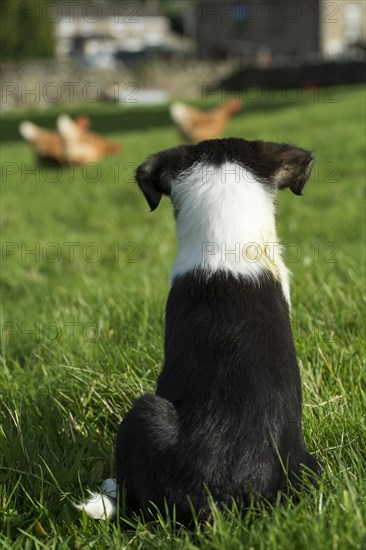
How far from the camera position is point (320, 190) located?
962 centimetres

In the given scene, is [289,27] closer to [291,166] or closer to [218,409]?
[291,166]

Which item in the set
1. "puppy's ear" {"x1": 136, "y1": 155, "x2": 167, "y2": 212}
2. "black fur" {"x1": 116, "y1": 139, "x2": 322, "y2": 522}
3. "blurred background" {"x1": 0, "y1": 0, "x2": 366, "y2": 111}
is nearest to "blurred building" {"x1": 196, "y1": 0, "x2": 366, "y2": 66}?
"blurred background" {"x1": 0, "y1": 0, "x2": 366, "y2": 111}

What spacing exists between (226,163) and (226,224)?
0.88ft

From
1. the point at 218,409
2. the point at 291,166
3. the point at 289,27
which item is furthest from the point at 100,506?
the point at 289,27

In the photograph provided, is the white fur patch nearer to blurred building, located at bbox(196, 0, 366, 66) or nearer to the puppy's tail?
the puppy's tail

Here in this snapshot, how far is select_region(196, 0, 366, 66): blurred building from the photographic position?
46281 millimetres

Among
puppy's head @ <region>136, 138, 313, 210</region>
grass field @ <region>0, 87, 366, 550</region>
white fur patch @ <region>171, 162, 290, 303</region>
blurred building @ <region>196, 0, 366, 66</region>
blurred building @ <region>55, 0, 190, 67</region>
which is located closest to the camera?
grass field @ <region>0, 87, 366, 550</region>

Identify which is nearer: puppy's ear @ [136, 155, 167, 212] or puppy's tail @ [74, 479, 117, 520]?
puppy's tail @ [74, 479, 117, 520]

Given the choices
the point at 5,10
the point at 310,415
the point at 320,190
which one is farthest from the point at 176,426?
Result: the point at 5,10

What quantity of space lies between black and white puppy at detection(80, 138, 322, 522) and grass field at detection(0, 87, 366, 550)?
13 centimetres

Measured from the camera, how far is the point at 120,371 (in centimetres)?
353

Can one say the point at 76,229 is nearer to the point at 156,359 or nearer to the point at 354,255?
the point at 354,255

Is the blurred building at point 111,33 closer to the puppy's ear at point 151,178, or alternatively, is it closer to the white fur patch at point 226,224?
the puppy's ear at point 151,178

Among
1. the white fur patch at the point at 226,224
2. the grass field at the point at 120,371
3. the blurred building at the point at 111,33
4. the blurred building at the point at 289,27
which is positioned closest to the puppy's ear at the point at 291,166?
the white fur patch at the point at 226,224
